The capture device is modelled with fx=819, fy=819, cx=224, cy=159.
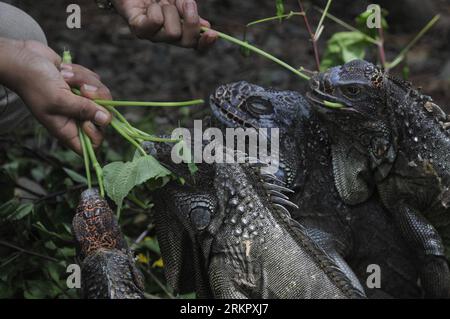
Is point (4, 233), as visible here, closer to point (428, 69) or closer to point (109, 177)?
point (109, 177)

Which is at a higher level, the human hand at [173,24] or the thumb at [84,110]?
the human hand at [173,24]

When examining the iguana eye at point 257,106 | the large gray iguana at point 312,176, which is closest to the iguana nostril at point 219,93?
the large gray iguana at point 312,176

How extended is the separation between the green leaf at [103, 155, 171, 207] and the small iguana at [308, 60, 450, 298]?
971mm

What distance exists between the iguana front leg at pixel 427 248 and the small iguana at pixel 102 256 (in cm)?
143

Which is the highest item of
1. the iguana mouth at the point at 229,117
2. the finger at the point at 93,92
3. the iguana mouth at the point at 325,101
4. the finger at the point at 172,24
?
the finger at the point at 172,24

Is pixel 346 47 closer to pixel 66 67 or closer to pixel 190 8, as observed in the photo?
pixel 190 8

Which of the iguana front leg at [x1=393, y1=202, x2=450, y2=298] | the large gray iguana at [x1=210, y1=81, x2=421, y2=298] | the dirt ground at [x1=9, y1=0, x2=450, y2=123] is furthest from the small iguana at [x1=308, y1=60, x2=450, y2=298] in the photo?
the dirt ground at [x1=9, y1=0, x2=450, y2=123]

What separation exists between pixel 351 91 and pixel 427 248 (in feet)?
2.93

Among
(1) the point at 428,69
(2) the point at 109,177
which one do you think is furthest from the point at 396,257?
(1) the point at 428,69

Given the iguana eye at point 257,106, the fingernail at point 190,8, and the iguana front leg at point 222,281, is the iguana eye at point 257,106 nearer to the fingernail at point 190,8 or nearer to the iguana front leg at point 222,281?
the fingernail at point 190,8

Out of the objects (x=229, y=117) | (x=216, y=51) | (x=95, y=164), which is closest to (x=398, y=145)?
(x=229, y=117)

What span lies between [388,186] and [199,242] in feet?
3.40

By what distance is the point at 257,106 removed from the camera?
4.40 m

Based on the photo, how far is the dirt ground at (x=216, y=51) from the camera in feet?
26.9
